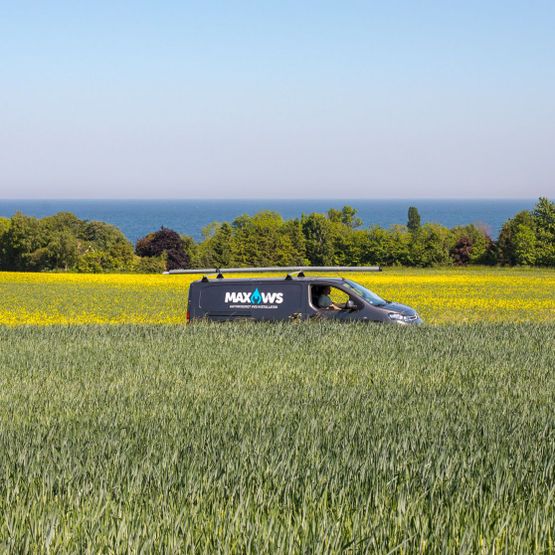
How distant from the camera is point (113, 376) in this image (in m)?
13.4

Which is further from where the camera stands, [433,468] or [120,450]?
[120,450]

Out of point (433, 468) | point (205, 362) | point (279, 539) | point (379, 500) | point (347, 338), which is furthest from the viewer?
point (347, 338)

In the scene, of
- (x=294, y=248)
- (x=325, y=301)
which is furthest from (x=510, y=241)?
(x=325, y=301)

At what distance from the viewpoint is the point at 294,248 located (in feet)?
252

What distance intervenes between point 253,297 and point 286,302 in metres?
0.77

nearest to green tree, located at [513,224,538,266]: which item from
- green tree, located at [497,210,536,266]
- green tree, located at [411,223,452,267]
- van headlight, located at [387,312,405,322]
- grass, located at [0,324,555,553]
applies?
green tree, located at [497,210,536,266]

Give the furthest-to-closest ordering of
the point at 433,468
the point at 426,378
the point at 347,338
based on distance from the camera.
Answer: the point at 347,338 < the point at 426,378 < the point at 433,468

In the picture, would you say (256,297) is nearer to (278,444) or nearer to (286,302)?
(286,302)

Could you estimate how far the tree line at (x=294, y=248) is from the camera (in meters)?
69.7

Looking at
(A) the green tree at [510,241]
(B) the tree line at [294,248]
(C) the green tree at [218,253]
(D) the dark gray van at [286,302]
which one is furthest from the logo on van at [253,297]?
(A) the green tree at [510,241]

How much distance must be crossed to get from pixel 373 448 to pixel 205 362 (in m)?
7.68

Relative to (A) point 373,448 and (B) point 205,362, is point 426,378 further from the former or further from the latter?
(A) point 373,448

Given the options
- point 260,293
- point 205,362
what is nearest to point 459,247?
point 260,293

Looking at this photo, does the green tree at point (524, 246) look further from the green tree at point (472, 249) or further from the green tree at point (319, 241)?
the green tree at point (319, 241)
